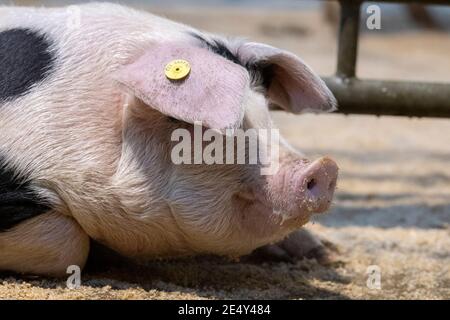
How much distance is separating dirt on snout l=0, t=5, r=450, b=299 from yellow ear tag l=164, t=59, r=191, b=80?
24.8 inches

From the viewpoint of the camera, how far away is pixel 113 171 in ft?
8.54

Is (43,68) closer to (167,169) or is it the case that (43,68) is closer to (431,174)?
(167,169)

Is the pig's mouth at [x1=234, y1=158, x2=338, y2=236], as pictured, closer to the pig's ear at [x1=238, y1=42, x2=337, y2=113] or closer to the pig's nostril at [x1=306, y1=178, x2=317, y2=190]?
the pig's nostril at [x1=306, y1=178, x2=317, y2=190]

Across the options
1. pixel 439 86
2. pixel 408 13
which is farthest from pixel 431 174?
pixel 408 13

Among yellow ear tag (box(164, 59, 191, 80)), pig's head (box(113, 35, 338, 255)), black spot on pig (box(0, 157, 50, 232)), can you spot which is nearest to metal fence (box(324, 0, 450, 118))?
pig's head (box(113, 35, 338, 255))

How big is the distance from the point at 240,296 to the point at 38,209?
68 centimetres

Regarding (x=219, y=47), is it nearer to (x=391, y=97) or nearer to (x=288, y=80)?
(x=288, y=80)

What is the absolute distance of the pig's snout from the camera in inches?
98.7

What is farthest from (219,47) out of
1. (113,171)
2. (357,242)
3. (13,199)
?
(357,242)

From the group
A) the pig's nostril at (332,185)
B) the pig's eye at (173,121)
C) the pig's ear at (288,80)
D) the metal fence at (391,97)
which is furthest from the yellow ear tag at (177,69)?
the metal fence at (391,97)

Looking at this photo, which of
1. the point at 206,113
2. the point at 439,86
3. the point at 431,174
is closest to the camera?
the point at 206,113

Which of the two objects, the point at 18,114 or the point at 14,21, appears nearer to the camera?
the point at 18,114

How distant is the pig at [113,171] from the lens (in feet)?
8.48

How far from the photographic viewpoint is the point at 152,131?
2631 mm
